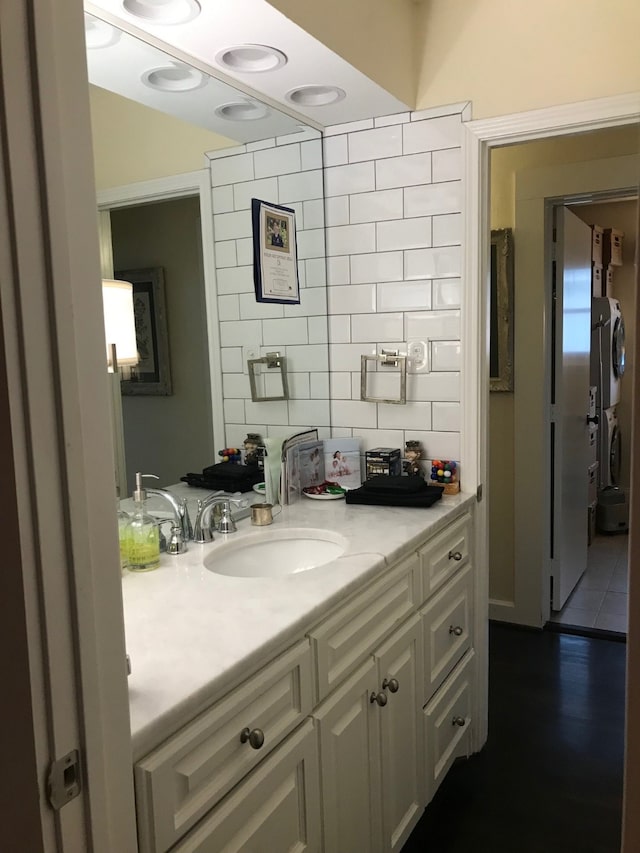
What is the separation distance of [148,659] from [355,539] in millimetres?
786

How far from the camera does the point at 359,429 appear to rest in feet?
8.35

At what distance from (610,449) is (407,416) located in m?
3.31

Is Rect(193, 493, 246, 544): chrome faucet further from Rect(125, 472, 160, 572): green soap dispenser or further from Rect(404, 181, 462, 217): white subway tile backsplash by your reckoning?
Rect(404, 181, 462, 217): white subway tile backsplash

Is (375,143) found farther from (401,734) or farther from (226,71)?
(401,734)

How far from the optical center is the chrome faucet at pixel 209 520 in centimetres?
187

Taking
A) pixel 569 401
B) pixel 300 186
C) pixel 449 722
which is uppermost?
pixel 300 186

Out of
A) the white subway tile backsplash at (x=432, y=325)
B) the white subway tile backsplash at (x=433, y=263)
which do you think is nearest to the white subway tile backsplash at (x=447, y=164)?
the white subway tile backsplash at (x=433, y=263)

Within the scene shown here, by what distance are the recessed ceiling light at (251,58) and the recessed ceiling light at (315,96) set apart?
0.21m

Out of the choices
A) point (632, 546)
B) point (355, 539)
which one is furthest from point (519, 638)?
point (632, 546)

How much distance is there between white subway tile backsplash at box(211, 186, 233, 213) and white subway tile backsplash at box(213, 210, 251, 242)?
0.01 m

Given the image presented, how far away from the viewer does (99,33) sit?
162 cm

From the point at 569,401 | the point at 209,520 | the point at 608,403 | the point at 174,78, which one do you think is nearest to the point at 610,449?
the point at 608,403

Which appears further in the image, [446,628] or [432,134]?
[432,134]

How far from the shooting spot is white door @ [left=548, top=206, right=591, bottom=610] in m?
3.39
